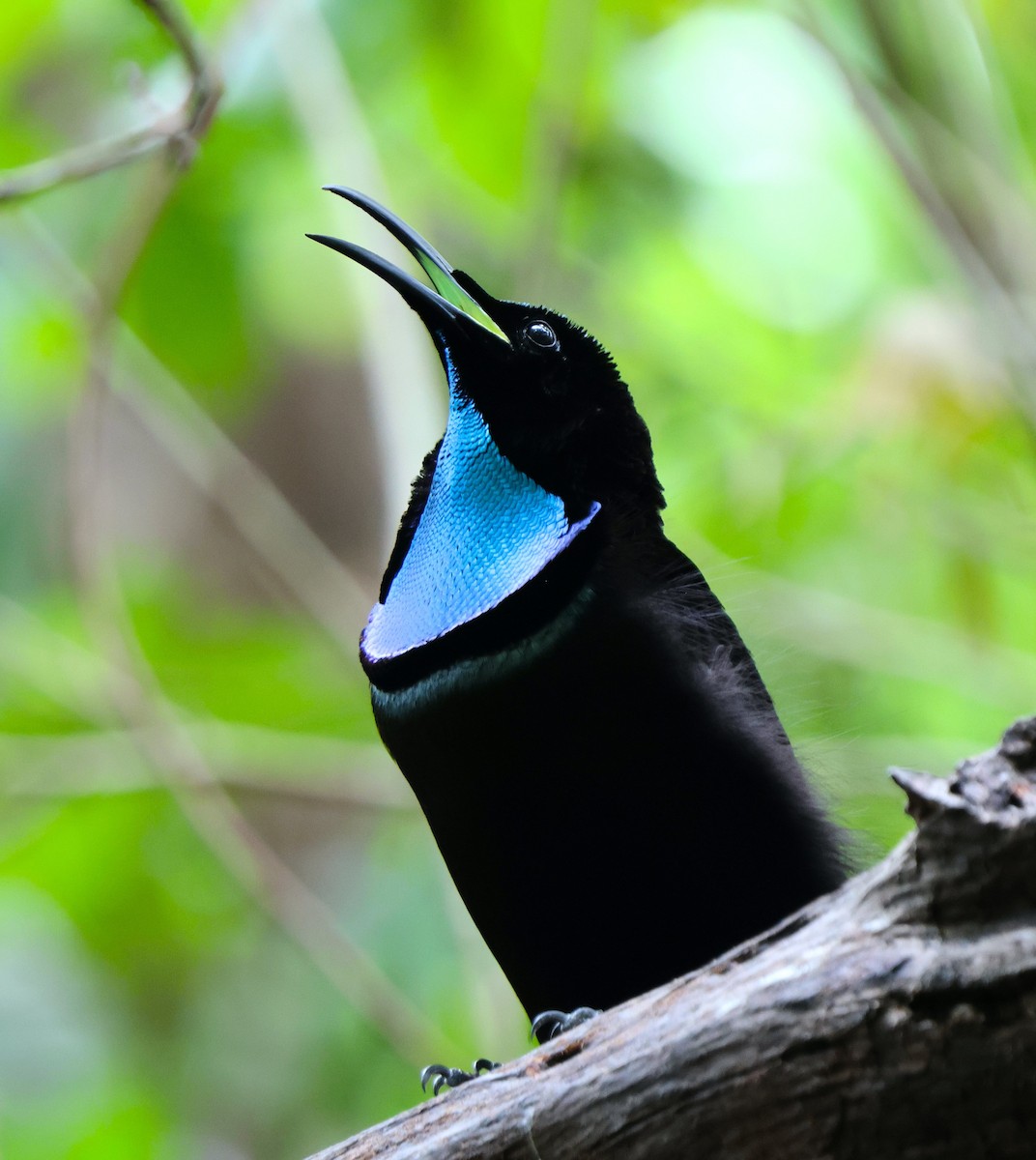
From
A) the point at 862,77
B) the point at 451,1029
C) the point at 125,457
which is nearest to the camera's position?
the point at 862,77

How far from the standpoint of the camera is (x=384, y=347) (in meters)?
2.97

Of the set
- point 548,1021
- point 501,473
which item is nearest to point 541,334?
point 501,473

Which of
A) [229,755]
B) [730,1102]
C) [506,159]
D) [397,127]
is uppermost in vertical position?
[397,127]

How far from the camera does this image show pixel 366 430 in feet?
13.9

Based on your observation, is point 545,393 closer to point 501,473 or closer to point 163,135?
point 501,473

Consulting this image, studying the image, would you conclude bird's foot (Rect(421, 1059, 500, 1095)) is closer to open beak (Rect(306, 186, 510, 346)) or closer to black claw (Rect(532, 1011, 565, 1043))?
black claw (Rect(532, 1011, 565, 1043))

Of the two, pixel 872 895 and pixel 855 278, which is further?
pixel 855 278

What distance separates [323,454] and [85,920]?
148 cm

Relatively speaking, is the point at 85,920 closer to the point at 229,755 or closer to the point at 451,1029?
the point at 229,755

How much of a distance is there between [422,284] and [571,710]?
564mm

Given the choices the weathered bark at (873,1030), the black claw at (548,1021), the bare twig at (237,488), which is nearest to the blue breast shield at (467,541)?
the black claw at (548,1021)

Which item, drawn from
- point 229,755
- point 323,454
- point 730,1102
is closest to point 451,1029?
Result: point 229,755

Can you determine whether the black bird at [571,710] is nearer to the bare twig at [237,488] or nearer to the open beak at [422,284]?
the open beak at [422,284]

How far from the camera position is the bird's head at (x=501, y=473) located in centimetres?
149
